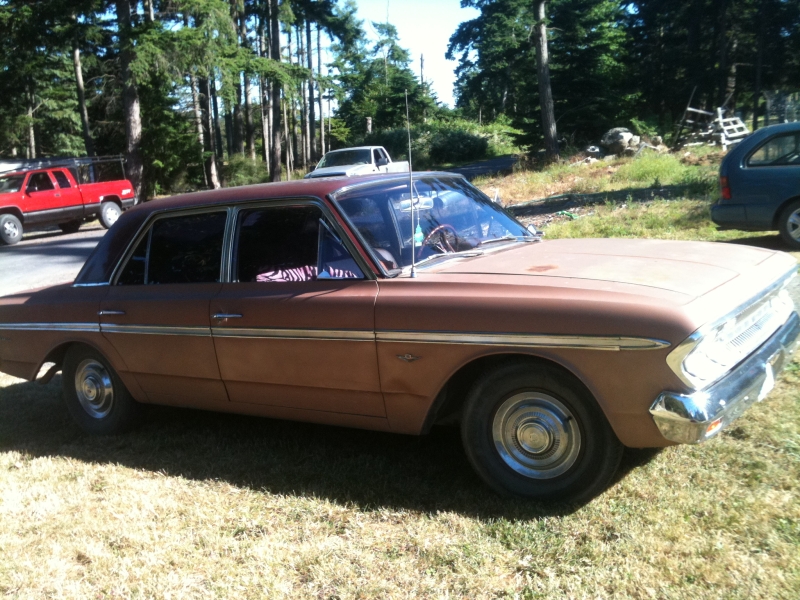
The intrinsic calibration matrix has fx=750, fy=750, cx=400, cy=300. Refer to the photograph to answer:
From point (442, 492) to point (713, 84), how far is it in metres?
37.3

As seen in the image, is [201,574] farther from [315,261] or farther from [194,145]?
[194,145]

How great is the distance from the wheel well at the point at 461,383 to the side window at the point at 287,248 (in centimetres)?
81

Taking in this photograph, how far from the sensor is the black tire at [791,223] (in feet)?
27.0

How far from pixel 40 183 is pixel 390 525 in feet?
64.7

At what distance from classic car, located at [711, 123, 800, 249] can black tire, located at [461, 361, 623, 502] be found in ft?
20.4

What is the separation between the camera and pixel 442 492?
3.69 metres

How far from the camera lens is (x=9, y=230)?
1889 cm

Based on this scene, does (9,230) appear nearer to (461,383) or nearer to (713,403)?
(461,383)

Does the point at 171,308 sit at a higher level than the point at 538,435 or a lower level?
higher

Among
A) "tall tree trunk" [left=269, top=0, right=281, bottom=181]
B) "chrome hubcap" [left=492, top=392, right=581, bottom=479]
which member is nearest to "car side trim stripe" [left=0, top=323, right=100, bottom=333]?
"chrome hubcap" [left=492, top=392, right=581, bottom=479]

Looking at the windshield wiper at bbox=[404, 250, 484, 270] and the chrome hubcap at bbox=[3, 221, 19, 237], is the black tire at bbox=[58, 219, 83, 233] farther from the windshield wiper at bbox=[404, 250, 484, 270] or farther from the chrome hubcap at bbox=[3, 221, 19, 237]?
the windshield wiper at bbox=[404, 250, 484, 270]

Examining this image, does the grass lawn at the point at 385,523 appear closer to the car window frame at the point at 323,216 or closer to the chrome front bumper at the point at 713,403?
the chrome front bumper at the point at 713,403

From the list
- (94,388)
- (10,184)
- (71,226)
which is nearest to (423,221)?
(94,388)

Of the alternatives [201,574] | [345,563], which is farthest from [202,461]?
[345,563]
